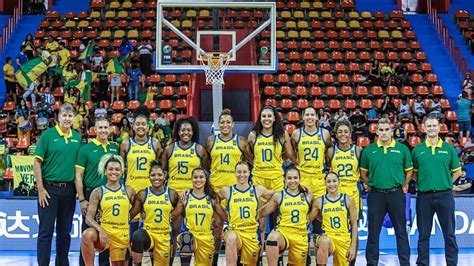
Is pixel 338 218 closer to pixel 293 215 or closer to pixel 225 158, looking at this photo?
pixel 293 215

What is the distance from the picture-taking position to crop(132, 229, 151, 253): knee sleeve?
7.27 metres

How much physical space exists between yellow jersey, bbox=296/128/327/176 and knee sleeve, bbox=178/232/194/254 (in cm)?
159

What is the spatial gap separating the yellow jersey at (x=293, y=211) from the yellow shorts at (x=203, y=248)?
78 cm

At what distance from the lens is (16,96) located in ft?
56.5

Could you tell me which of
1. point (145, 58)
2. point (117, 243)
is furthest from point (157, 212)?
point (145, 58)

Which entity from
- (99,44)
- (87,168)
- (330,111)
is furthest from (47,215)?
(99,44)

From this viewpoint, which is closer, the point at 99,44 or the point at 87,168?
the point at 87,168

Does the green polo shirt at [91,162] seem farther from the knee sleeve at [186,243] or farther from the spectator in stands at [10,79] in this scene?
the spectator in stands at [10,79]

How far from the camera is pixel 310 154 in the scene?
322 inches

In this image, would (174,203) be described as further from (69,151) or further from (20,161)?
(20,161)

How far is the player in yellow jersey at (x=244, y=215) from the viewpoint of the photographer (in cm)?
750

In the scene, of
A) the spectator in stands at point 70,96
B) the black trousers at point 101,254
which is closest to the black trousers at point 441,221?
the black trousers at point 101,254

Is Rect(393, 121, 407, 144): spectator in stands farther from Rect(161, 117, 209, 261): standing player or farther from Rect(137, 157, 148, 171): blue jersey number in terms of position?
Rect(137, 157, 148, 171): blue jersey number

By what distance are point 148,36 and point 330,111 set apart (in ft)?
18.8
